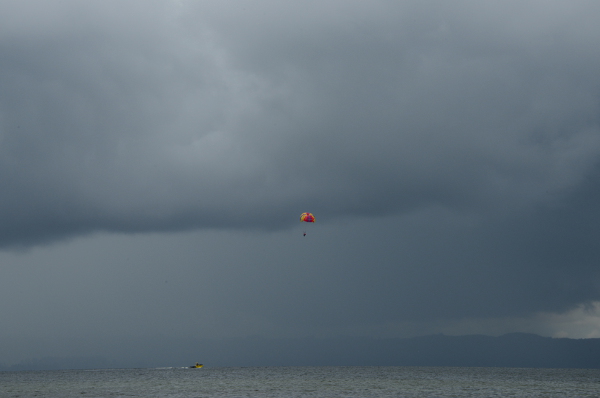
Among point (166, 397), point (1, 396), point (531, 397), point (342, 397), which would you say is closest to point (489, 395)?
point (531, 397)

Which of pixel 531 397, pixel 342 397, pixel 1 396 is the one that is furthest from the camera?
pixel 1 396

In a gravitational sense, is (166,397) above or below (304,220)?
below

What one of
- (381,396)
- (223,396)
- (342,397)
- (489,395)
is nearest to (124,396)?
(223,396)

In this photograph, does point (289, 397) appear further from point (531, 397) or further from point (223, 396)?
point (531, 397)

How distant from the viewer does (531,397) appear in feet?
378

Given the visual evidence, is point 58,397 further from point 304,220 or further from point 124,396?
point 304,220

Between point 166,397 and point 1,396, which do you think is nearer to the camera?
point 166,397

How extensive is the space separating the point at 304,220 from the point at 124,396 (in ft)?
181

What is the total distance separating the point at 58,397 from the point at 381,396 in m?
70.8

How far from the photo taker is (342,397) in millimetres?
106875

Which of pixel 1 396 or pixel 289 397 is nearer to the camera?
pixel 289 397

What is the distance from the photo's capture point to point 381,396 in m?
111

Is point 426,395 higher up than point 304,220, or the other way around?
point 304,220

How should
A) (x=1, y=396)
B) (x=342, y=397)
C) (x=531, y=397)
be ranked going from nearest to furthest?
(x=342, y=397) < (x=531, y=397) < (x=1, y=396)
